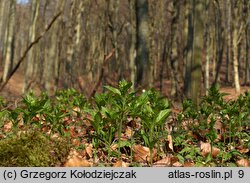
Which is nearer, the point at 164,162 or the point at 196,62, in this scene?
the point at 164,162

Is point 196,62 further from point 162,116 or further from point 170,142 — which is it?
point 162,116

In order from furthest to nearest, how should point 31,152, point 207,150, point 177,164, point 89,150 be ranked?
point 207,150
point 89,150
point 177,164
point 31,152

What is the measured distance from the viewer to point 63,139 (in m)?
3.11

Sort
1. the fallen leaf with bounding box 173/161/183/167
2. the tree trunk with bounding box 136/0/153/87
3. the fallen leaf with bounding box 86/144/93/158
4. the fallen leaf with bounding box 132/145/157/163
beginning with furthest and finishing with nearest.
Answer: the tree trunk with bounding box 136/0/153/87
the fallen leaf with bounding box 86/144/93/158
the fallen leaf with bounding box 132/145/157/163
the fallen leaf with bounding box 173/161/183/167

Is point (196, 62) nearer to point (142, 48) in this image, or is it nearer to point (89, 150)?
point (142, 48)

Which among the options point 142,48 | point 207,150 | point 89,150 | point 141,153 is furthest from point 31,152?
point 142,48

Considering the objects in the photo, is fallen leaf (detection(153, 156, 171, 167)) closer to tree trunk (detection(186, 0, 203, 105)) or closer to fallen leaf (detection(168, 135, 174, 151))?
fallen leaf (detection(168, 135, 174, 151))

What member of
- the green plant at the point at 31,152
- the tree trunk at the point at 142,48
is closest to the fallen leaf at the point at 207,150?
the green plant at the point at 31,152

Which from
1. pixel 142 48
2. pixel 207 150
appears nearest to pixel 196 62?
pixel 142 48

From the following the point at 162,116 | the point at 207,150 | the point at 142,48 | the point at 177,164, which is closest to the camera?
the point at 177,164

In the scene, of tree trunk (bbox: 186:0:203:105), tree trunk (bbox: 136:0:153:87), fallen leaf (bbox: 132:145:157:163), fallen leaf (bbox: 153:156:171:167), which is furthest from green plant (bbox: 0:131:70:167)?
tree trunk (bbox: 136:0:153:87)

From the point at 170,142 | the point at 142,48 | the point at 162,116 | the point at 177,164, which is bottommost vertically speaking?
the point at 177,164

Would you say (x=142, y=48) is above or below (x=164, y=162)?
above

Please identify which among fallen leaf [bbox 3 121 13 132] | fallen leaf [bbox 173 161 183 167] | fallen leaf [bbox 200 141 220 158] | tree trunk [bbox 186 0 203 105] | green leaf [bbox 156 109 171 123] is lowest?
fallen leaf [bbox 173 161 183 167]
